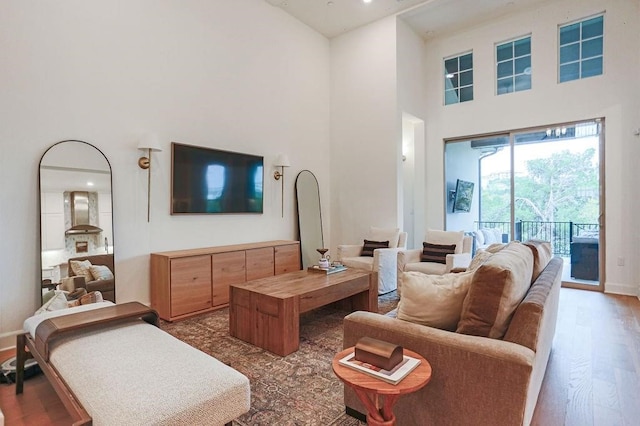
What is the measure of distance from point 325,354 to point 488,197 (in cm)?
452

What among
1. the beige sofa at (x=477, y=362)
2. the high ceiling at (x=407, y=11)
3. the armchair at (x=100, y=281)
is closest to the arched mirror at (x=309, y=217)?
the high ceiling at (x=407, y=11)

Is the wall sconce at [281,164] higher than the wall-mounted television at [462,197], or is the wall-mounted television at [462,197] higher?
the wall sconce at [281,164]

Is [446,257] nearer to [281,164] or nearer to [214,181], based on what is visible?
[281,164]

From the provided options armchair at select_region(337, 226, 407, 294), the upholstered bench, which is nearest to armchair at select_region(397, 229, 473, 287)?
armchair at select_region(337, 226, 407, 294)

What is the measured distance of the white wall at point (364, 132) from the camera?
5680mm

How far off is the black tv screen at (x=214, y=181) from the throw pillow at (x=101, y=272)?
0.96 m

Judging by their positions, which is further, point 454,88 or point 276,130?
point 454,88

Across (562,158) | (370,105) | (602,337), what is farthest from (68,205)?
(562,158)

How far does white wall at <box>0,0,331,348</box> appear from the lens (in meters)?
3.04

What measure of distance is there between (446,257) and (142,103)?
404 cm

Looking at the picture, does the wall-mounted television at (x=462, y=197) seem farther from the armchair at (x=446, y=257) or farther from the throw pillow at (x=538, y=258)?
the throw pillow at (x=538, y=258)

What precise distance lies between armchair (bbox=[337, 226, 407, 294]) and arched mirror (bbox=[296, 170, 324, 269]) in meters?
0.80

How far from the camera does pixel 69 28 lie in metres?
3.31

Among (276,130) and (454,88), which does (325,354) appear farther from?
(454,88)
